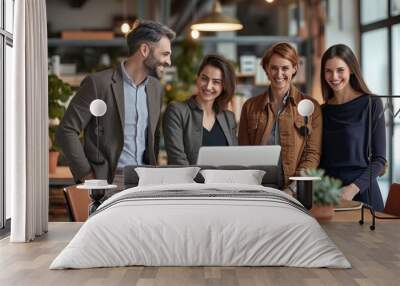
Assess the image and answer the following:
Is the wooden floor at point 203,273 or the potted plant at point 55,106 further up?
the potted plant at point 55,106

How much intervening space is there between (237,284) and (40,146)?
283cm

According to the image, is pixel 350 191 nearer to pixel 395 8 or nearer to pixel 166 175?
pixel 166 175

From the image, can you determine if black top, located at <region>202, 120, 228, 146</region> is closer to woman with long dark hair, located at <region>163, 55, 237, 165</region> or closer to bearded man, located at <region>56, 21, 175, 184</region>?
woman with long dark hair, located at <region>163, 55, 237, 165</region>

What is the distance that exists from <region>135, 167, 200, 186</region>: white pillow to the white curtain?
978 millimetres

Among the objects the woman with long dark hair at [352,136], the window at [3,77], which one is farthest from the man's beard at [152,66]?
the woman with long dark hair at [352,136]

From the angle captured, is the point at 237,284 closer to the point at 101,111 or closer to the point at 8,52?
the point at 101,111

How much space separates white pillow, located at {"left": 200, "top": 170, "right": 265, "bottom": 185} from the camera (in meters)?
→ 6.99

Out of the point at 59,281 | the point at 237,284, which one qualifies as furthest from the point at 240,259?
the point at 59,281

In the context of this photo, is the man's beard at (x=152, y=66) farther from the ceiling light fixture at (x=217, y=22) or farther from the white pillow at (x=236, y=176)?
the white pillow at (x=236, y=176)

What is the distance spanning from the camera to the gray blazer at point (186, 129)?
25.4 feet

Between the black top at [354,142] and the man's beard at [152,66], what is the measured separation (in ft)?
6.13

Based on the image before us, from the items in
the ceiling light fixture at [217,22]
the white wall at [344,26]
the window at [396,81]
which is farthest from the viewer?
the white wall at [344,26]

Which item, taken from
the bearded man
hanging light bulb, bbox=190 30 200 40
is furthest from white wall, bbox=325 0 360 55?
the bearded man

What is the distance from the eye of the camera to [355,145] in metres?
7.70
